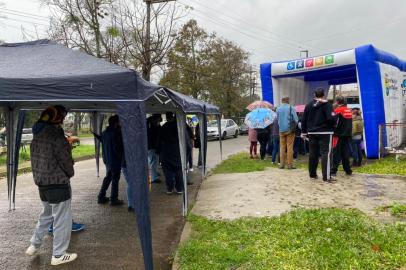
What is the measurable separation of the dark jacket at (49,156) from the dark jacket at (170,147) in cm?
374

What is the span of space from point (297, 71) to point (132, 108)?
11582 millimetres

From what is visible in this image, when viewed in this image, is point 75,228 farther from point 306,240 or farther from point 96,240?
point 306,240

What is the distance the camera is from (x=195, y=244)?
5039 mm

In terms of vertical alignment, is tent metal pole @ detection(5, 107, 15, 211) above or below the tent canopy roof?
below

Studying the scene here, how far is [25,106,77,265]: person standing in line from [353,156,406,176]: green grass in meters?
7.91

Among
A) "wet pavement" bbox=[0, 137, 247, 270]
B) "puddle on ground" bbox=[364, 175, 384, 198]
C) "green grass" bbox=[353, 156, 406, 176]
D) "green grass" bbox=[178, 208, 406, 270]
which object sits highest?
"green grass" bbox=[353, 156, 406, 176]

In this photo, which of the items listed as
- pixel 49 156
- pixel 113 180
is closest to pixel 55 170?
pixel 49 156

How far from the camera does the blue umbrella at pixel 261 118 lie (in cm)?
1262

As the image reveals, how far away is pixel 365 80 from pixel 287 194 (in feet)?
20.9

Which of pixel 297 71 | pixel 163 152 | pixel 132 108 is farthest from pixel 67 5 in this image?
pixel 132 108

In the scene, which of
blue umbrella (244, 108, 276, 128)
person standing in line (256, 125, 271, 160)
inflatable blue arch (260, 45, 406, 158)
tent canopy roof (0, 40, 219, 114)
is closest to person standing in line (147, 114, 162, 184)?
blue umbrella (244, 108, 276, 128)

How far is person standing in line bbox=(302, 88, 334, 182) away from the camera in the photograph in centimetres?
838

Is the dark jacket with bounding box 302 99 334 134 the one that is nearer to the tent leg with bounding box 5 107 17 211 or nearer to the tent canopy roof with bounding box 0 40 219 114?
the tent canopy roof with bounding box 0 40 219 114

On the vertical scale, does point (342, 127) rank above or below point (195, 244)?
above
